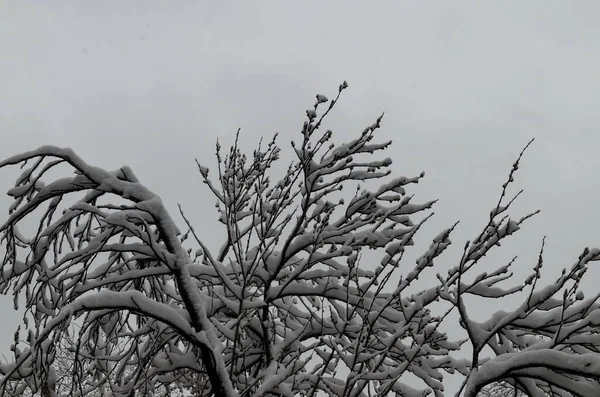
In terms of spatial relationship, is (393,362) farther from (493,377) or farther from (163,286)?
(163,286)

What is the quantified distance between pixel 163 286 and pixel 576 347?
320 centimetres

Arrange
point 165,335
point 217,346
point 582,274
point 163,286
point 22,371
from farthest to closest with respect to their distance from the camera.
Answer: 1. point 163,286
2. point 165,335
3. point 22,371
4. point 217,346
5. point 582,274

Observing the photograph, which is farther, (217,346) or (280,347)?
(280,347)

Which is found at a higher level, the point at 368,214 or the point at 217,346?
the point at 368,214

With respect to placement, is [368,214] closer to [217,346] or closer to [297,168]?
[297,168]

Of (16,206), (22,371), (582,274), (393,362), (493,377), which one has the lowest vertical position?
(493,377)

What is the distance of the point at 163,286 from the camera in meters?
4.95

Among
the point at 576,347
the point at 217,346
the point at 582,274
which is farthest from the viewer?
the point at 576,347

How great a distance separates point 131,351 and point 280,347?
1.20m

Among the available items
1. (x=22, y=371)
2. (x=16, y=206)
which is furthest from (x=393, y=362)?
(x=16, y=206)

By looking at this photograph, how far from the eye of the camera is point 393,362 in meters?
4.59

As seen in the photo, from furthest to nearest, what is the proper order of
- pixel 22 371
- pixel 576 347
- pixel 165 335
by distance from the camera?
1. pixel 165 335
2. pixel 22 371
3. pixel 576 347

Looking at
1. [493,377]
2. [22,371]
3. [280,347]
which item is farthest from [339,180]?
[22,371]

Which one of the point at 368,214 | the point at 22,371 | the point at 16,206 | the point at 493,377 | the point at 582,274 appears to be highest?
the point at 16,206
